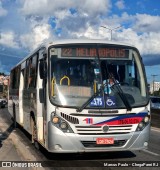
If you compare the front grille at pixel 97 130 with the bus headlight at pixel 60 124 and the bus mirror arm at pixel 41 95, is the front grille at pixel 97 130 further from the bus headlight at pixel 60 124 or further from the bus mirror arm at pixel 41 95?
the bus mirror arm at pixel 41 95

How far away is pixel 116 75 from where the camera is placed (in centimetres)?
1018

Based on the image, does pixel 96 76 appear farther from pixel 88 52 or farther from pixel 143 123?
pixel 143 123

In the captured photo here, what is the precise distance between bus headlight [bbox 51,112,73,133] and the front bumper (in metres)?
0.07

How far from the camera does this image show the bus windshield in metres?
9.75

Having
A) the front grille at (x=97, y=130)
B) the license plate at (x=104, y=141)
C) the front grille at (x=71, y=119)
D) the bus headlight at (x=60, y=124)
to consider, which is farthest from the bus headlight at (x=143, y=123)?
the bus headlight at (x=60, y=124)

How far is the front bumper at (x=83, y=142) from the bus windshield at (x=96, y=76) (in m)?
0.66

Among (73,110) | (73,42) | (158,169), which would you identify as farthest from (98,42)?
(158,169)

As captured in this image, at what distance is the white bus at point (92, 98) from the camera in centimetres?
950

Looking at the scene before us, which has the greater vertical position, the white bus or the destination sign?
the destination sign

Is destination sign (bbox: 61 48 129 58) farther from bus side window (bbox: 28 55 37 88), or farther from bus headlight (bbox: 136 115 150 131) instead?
bus side window (bbox: 28 55 37 88)

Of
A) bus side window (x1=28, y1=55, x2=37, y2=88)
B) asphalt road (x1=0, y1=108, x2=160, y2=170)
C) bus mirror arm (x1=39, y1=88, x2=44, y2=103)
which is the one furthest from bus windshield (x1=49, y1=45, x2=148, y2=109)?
bus side window (x1=28, y1=55, x2=37, y2=88)

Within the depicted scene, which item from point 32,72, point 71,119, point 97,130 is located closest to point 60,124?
point 71,119

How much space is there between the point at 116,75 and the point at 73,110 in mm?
1430

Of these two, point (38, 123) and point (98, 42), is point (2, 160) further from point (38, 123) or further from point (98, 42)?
point (98, 42)
